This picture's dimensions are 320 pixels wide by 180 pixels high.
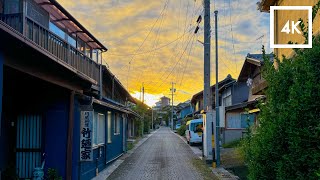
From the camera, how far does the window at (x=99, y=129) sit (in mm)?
15692

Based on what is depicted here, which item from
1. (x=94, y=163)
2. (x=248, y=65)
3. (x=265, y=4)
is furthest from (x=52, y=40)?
(x=248, y=65)

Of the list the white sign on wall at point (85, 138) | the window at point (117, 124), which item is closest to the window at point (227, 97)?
the window at point (117, 124)

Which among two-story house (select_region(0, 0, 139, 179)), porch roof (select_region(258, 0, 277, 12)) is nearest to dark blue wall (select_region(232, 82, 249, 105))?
porch roof (select_region(258, 0, 277, 12))

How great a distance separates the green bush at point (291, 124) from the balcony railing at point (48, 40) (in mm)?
6181

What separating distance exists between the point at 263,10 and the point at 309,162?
8.45 meters

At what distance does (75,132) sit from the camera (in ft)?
40.7

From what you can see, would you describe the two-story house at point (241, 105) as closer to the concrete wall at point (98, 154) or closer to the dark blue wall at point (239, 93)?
the dark blue wall at point (239, 93)

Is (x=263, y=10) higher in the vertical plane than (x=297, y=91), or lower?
higher

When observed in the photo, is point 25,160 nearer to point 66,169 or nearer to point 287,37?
point 66,169

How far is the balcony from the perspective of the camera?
920 centimetres

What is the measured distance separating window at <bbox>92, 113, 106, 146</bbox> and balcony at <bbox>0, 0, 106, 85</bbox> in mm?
2047

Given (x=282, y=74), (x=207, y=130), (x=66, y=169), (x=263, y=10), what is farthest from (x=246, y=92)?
(x=282, y=74)

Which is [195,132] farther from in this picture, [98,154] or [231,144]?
[98,154]

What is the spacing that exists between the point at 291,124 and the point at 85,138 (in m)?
8.79
